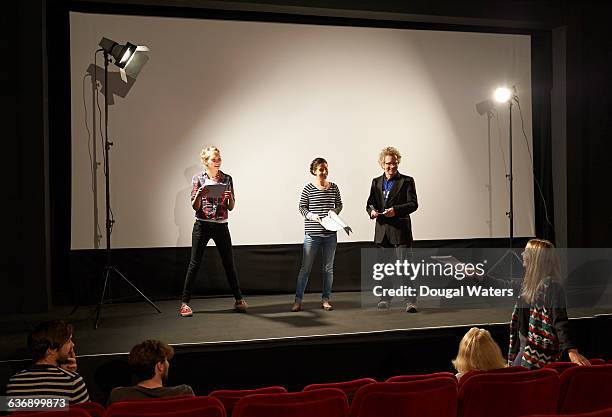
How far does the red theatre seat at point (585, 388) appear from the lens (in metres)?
2.72

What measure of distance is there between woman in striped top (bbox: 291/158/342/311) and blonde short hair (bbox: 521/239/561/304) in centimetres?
237

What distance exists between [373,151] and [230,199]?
7.27 ft

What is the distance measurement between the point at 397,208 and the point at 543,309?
2.36 m

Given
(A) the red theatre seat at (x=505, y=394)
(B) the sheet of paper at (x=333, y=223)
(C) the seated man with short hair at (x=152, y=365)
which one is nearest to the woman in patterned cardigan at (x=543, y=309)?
(A) the red theatre seat at (x=505, y=394)

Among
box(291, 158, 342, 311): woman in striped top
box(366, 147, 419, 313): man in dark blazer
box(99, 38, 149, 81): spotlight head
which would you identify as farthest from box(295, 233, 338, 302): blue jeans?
box(99, 38, 149, 81): spotlight head

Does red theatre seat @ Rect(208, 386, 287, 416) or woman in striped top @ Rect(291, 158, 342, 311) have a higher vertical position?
woman in striped top @ Rect(291, 158, 342, 311)

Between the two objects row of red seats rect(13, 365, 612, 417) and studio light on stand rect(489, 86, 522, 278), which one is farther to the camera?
studio light on stand rect(489, 86, 522, 278)

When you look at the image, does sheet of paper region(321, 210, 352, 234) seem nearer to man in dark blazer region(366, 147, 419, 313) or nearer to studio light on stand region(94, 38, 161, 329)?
man in dark blazer region(366, 147, 419, 313)

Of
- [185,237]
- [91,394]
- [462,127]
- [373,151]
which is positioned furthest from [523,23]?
[91,394]

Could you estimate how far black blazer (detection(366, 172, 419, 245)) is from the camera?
18.7ft

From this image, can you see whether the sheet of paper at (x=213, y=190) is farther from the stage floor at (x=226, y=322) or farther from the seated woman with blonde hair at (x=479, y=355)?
the seated woman with blonde hair at (x=479, y=355)

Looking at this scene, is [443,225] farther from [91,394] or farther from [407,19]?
[91,394]

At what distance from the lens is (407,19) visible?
7062 mm

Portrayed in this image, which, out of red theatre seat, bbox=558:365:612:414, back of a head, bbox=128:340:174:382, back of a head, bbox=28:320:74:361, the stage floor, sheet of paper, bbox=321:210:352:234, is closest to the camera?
red theatre seat, bbox=558:365:612:414
